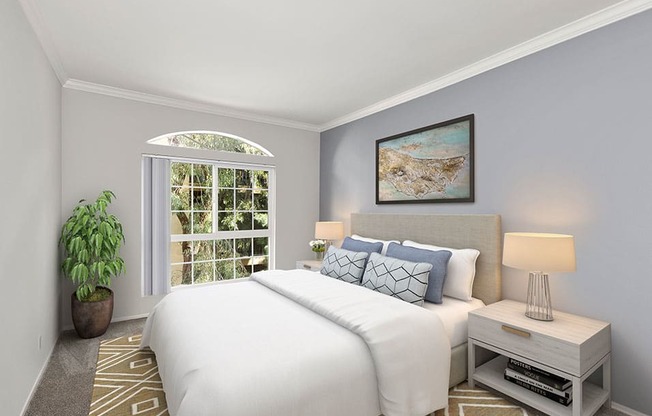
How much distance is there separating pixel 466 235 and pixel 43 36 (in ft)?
12.2

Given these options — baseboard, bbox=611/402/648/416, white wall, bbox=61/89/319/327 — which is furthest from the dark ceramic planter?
baseboard, bbox=611/402/648/416

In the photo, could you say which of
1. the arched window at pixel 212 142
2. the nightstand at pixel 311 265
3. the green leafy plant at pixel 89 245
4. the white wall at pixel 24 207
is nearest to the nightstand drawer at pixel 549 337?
the nightstand at pixel 311 265

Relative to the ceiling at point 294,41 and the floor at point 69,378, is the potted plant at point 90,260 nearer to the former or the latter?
the floor at point 69,378

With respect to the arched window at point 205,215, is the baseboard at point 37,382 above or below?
below

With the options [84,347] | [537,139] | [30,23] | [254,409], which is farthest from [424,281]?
[30,23]

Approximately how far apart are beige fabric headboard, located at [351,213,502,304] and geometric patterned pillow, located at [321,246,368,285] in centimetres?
64

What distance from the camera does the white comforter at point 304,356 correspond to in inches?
60.8

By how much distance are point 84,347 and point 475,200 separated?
12.4ft

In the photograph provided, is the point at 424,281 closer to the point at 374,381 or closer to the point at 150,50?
the point at 374,381

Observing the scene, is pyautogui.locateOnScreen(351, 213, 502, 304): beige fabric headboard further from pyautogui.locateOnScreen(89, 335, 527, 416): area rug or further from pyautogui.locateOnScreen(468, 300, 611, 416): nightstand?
pyautogui.locateOnScreen(89, 335, 527, 416): area rug

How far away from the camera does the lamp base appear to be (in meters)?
2.23

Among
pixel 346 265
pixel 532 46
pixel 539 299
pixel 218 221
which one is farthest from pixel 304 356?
pixel 218 221

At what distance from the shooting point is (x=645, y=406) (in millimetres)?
2062

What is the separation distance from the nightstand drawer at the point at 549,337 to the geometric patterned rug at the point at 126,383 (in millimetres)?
2168
